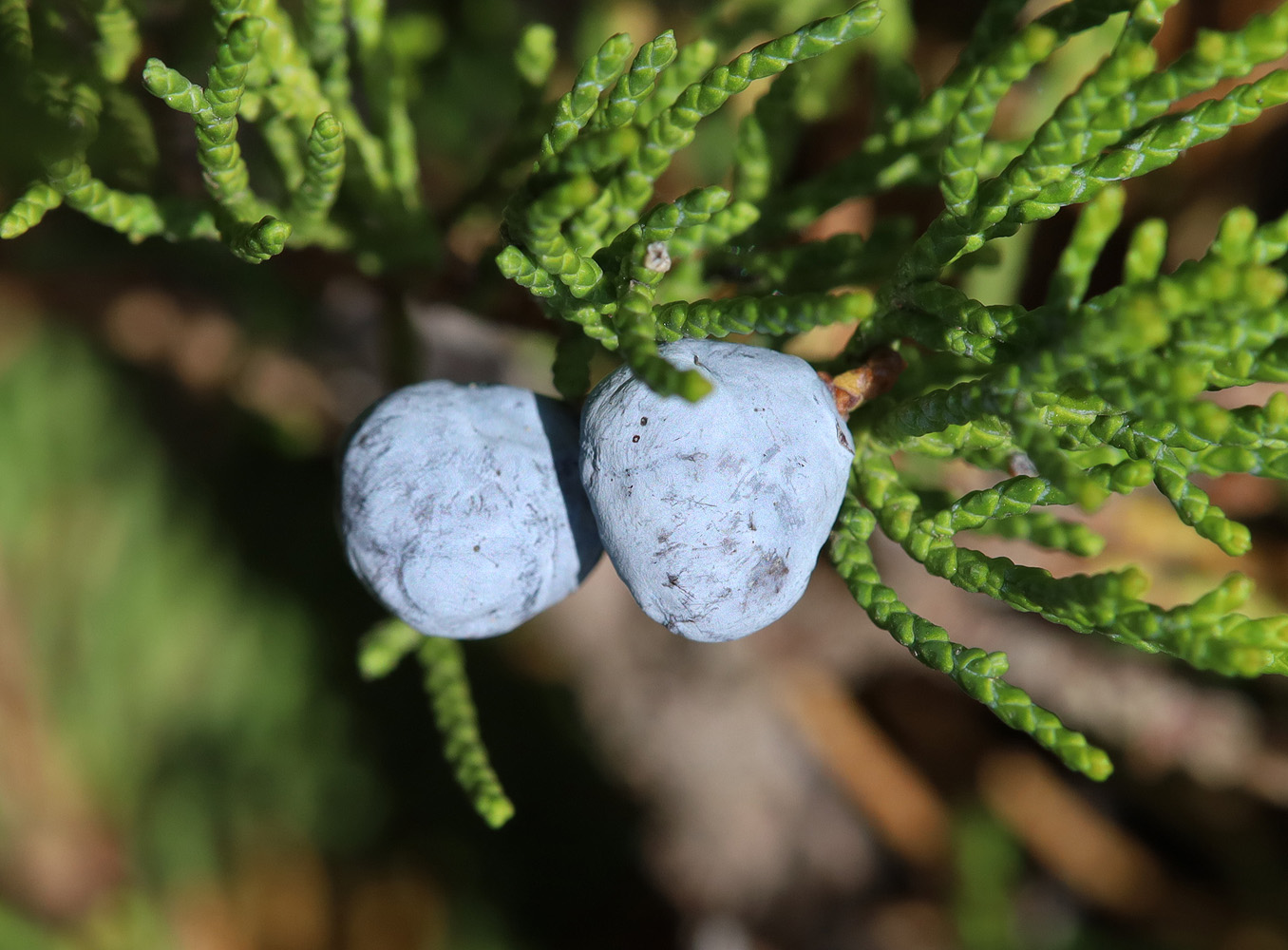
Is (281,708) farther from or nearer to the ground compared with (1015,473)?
nearer to the ground

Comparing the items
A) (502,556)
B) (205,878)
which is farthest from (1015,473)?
(205,878)

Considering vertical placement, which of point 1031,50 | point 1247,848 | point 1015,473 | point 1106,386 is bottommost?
point 1247,848

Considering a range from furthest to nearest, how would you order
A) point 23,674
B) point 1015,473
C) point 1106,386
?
point 23,674 < point 1015,473 < point 1106,386

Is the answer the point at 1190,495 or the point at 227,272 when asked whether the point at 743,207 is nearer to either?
the point at 1190,495

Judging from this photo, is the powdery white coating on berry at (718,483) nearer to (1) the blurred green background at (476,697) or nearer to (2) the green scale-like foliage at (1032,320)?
(2) the green scale-like foliage at (1032,320)

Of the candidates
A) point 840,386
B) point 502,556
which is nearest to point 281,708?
point 502,556

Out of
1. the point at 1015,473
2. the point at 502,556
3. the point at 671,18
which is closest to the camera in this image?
the point at 502,556

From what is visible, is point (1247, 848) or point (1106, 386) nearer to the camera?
point (1106, 386)
